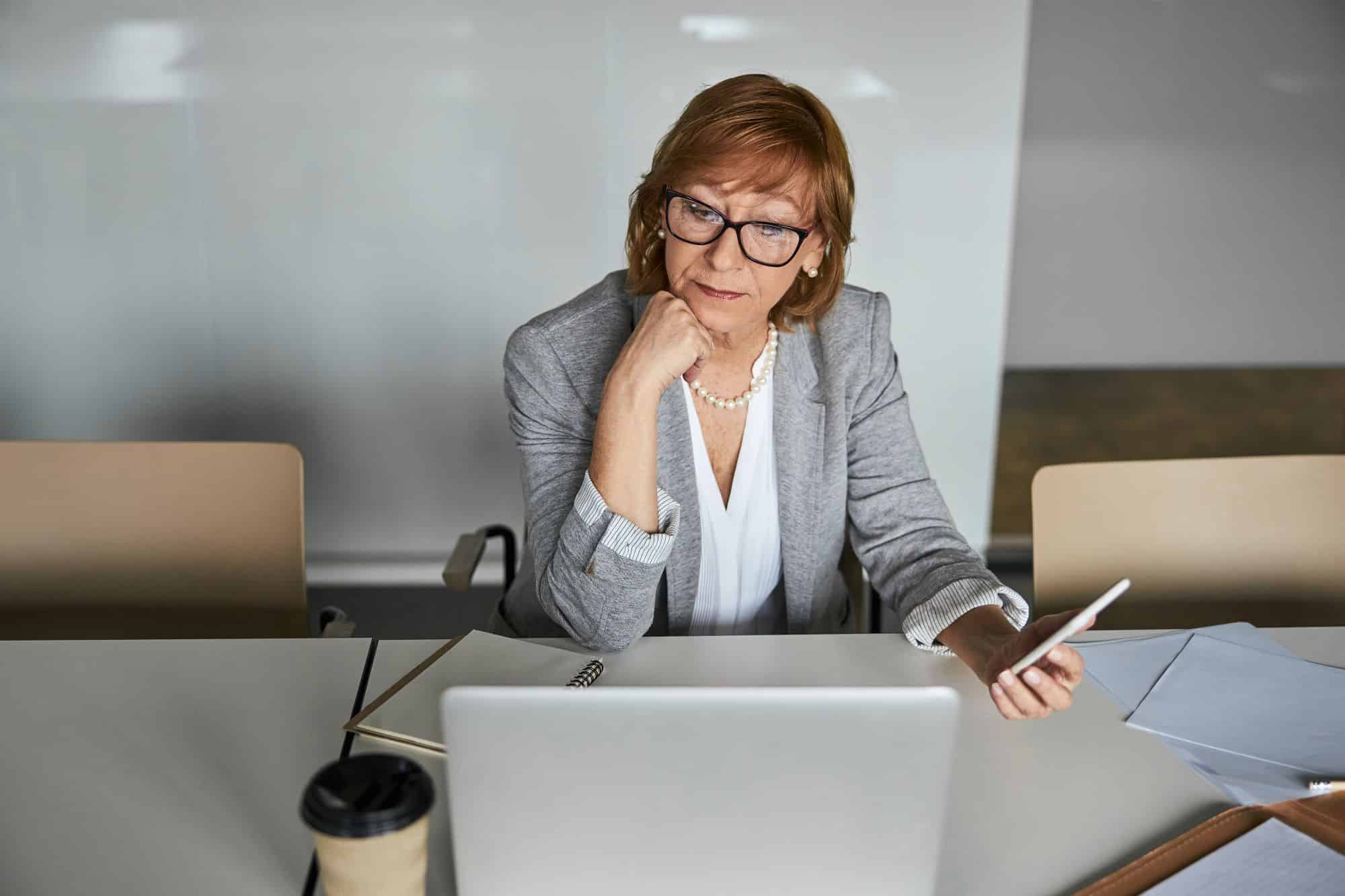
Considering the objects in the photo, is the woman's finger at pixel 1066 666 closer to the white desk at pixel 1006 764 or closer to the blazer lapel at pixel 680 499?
the white desk at pixel 1006 764

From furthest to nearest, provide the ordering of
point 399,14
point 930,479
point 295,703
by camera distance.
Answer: point 399,14 → point 930,479 → point 295,703

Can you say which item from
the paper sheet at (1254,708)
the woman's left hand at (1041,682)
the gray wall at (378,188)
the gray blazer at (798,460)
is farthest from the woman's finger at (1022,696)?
the gray wall at (378,188)

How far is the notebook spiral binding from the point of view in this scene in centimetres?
116

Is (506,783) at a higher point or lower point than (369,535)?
higher

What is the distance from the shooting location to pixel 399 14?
2.91 metres

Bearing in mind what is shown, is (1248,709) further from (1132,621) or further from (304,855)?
(304,855)

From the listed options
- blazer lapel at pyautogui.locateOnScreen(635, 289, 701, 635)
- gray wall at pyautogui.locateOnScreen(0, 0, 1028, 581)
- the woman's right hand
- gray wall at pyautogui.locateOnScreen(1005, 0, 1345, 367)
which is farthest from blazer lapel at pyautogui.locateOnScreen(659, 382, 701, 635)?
gray wall at pyautogui.locateOnScreen(1005, 0, 1345, 367)

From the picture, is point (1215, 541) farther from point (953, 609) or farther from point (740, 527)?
point (740, 527)

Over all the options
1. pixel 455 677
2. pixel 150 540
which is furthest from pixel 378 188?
pixel 455 677

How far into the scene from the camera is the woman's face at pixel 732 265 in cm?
144

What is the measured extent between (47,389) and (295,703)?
2.49 meters

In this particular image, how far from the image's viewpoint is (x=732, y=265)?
1.45 m

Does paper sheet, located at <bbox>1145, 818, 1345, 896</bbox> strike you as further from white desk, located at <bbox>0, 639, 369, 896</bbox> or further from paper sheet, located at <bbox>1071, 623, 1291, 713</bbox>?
white desk, located at <bbox>0, 639, 369, 896</bbox>

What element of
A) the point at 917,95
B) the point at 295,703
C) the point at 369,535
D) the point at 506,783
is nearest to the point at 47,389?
the point at 369,535
